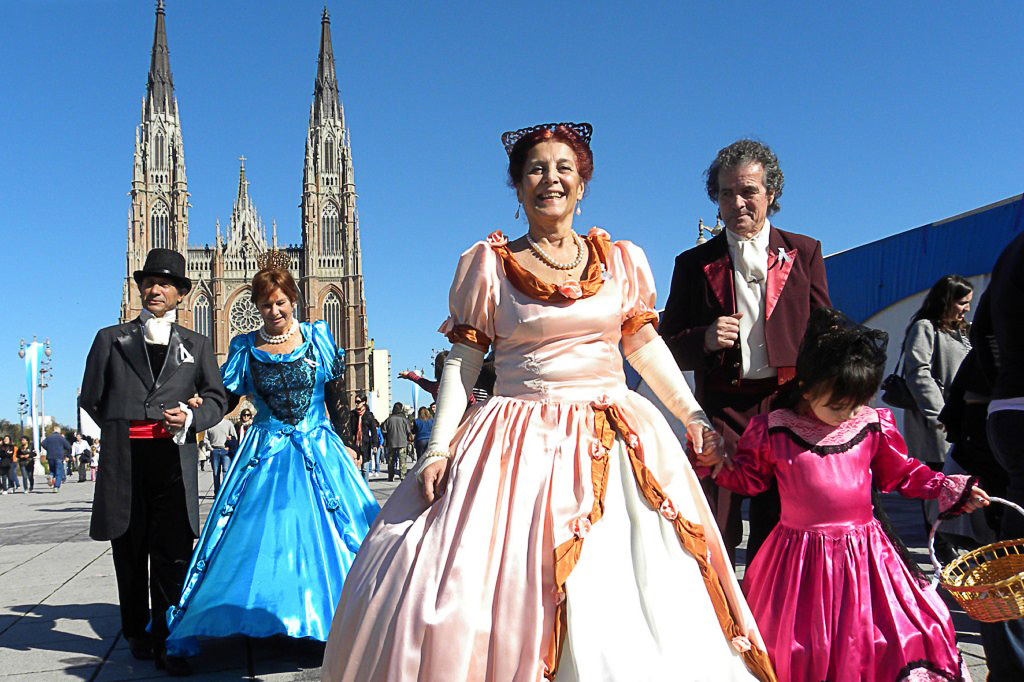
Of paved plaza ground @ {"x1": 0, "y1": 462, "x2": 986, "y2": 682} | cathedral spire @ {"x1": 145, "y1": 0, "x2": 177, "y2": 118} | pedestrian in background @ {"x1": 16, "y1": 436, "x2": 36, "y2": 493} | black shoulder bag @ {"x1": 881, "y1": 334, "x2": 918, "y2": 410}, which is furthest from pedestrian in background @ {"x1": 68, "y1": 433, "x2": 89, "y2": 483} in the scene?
cathedral spire @ {"x1": 145, "y1": 0, "x2": 177, "y2": 118}

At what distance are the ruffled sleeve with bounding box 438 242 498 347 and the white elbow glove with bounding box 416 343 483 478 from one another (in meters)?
0.04

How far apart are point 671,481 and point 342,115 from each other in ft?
230

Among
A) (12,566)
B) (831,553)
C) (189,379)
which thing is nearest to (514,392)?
(831,553)

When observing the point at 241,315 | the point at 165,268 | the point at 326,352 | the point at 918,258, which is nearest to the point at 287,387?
the point at 326,352

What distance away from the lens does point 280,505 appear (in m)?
4.23

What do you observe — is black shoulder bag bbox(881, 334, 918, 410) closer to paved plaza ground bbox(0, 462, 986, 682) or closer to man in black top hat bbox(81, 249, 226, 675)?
paved plaza ground bbox(0, 462, 986, 682)

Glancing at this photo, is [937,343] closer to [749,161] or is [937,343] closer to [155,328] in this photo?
[749,161]

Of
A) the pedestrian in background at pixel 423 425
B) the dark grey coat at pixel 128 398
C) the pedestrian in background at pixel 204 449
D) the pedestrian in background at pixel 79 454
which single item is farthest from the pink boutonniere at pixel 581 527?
the pedestrian in background at pixel 79 454

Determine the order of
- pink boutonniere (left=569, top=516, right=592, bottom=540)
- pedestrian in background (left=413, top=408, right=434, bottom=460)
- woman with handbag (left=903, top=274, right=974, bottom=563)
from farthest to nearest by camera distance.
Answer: pedestrian in background (left=413, top=408, right=434, bottom=460) → woman with handbag (left=903, top=274, right=974, bottom=563) → pink boutonniere (left=569, top=516, right=592, bottom=540)

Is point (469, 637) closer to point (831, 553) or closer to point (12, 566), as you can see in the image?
point (831, 553)

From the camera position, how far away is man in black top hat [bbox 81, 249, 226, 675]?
404 cm

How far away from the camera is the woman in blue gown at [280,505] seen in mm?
3934

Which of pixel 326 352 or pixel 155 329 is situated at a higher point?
pixel 155 329

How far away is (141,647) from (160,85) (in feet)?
231
